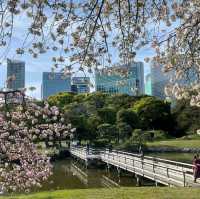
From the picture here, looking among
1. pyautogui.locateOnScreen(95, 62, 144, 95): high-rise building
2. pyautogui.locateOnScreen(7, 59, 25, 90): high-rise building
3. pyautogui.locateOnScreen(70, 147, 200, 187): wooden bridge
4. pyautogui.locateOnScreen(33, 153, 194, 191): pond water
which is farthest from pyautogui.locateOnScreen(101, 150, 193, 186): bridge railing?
pyautogui.locateOnScreen(7, 59, 25, 90): high-rise building

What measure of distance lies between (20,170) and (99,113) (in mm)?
62596

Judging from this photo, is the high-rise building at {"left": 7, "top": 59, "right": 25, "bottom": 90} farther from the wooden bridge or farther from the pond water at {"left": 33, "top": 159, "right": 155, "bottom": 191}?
the pond water at {"left": 33, "top": 159, "right": 155, "bottom": 191}

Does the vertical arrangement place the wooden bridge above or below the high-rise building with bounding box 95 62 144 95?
below

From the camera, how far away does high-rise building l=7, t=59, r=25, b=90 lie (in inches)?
318

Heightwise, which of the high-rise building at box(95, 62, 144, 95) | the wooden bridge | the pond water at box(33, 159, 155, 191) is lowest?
the pond water at box(33, 159, 155, 191)

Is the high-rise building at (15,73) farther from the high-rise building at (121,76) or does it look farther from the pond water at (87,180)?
the pond water at (87,180)

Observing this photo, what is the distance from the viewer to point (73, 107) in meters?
75.1

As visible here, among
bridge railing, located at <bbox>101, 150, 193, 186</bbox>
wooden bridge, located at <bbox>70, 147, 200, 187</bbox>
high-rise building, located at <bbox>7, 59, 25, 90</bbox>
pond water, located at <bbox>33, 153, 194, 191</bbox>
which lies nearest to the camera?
high-rise building, located at <bbox>7, 59, 25, 90</bbox>

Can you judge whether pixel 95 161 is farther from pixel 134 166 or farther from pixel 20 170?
pixel 20 170

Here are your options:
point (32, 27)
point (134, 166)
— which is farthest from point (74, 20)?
point (134, 166)

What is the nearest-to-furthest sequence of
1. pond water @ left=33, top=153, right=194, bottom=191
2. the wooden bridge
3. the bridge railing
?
1. the wooden bridge
2. the bridge railing
3. pond water @ left=33, top=153, right=194, bottom=191

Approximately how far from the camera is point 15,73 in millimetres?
8758

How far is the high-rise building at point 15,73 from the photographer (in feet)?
26.5

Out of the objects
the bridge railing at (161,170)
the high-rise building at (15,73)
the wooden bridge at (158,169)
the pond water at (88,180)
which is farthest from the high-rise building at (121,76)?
the pond water at (88,180)
